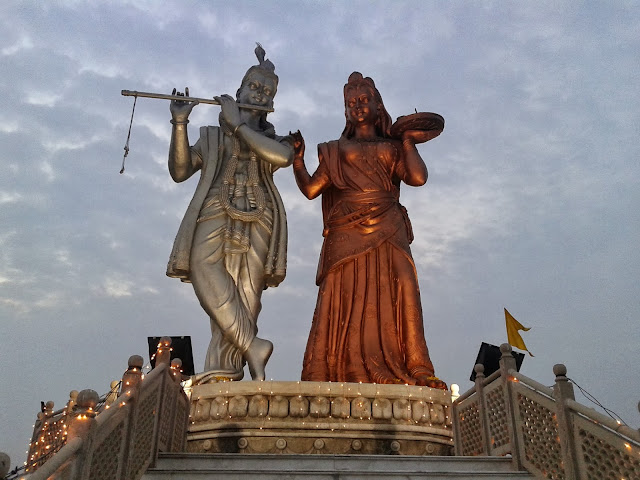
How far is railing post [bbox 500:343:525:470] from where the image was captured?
376 centimetres

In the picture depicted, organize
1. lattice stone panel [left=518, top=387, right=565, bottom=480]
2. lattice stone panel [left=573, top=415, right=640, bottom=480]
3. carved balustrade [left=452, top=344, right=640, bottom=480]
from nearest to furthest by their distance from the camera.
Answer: lattice stone panel [left=573, top=415, right=640, bottom=480] → carved balustrade [left=452, top=344, right=640, bottom=480] → lattice stone panel [left=518, top=387, right=565, bottom=480]

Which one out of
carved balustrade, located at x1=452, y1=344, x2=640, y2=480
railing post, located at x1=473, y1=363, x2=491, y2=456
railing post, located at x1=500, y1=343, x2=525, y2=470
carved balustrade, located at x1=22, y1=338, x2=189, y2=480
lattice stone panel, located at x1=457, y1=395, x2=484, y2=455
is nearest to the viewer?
carved balustrade, located at x1=22, y1=338, x2=189, y2=480

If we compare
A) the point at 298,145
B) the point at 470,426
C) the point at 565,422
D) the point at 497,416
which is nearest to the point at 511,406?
the point at 497,416

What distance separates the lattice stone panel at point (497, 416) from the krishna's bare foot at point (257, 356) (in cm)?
192

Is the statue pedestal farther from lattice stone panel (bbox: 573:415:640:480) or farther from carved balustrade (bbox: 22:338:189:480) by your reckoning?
lattice stone panel (bbox: 573:415:640:480)

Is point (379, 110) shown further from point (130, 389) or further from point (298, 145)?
point (130, 389)

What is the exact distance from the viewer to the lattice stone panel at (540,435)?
345cm

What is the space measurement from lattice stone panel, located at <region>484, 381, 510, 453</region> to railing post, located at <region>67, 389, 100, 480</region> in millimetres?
2593

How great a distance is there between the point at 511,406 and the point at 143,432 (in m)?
2.30

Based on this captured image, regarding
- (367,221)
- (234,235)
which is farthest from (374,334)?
(234,235)

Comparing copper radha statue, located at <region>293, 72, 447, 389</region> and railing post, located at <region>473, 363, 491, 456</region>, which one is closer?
railing post, located at <region>473, 363, 491, 456</region>

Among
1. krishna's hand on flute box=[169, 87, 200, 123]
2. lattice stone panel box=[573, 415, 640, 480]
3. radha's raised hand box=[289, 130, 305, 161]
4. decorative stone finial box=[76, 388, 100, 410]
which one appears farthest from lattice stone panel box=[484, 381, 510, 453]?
krishna's hand on flute box=[169, 87, 200, 123]

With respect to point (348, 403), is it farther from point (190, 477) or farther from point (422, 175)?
point (422, 175)

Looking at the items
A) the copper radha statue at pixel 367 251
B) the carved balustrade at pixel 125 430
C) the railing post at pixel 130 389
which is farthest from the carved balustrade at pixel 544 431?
the railing post at pixel 130 389
